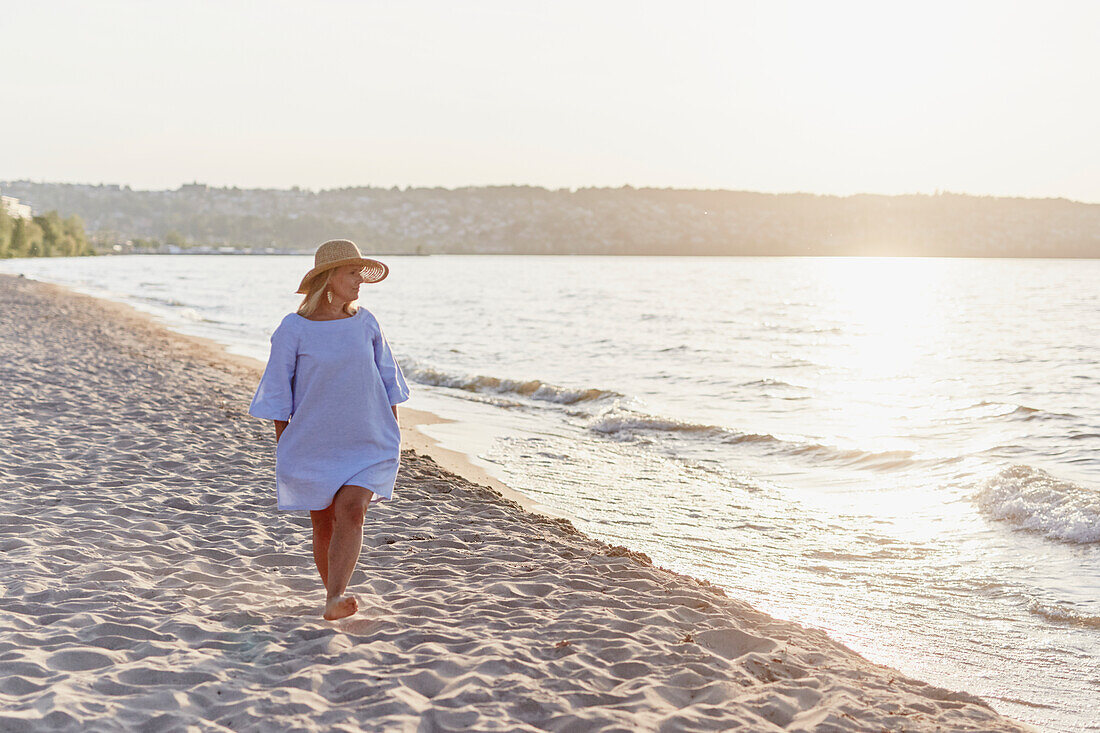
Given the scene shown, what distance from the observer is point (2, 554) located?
204 inches

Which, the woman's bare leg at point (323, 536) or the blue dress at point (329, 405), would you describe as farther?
the woman's bare leg at point (323, 536)

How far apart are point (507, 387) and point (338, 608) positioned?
12663 mm

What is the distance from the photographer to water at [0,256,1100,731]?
5.46 metres

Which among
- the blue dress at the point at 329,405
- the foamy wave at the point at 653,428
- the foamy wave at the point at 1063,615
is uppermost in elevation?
the blue dress at the point at 329,405

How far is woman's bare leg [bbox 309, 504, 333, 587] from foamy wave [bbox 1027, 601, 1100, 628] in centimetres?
457

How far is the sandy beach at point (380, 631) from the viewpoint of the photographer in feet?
11.5

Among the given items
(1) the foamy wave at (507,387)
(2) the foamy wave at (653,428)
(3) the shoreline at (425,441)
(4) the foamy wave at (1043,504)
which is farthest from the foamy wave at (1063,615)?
(1) the foamy wave at (507,387)

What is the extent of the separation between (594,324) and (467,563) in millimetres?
29245

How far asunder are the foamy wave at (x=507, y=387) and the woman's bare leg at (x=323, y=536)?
36.7 feet

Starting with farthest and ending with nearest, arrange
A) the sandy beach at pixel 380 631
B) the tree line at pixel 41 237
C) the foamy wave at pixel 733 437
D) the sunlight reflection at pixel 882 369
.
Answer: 1. the tree line at pixel 41 237
2. the sunlight reflection at pixel 882 369
3. the foamy wave at pixel 733 437
4. the sandy beach at pixel 380 631

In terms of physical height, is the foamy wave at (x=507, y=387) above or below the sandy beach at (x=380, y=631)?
below

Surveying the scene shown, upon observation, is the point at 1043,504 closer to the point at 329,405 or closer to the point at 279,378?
the point at 329,405

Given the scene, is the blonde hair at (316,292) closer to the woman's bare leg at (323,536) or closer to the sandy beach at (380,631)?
the woman's bare leg at (323,536)

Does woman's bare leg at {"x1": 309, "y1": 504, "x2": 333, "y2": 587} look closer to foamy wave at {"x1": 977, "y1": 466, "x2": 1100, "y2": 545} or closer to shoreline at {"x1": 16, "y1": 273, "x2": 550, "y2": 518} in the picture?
shoreline at {"x1": 16, "y1": 273, "x2": 550, "y2": 518}
